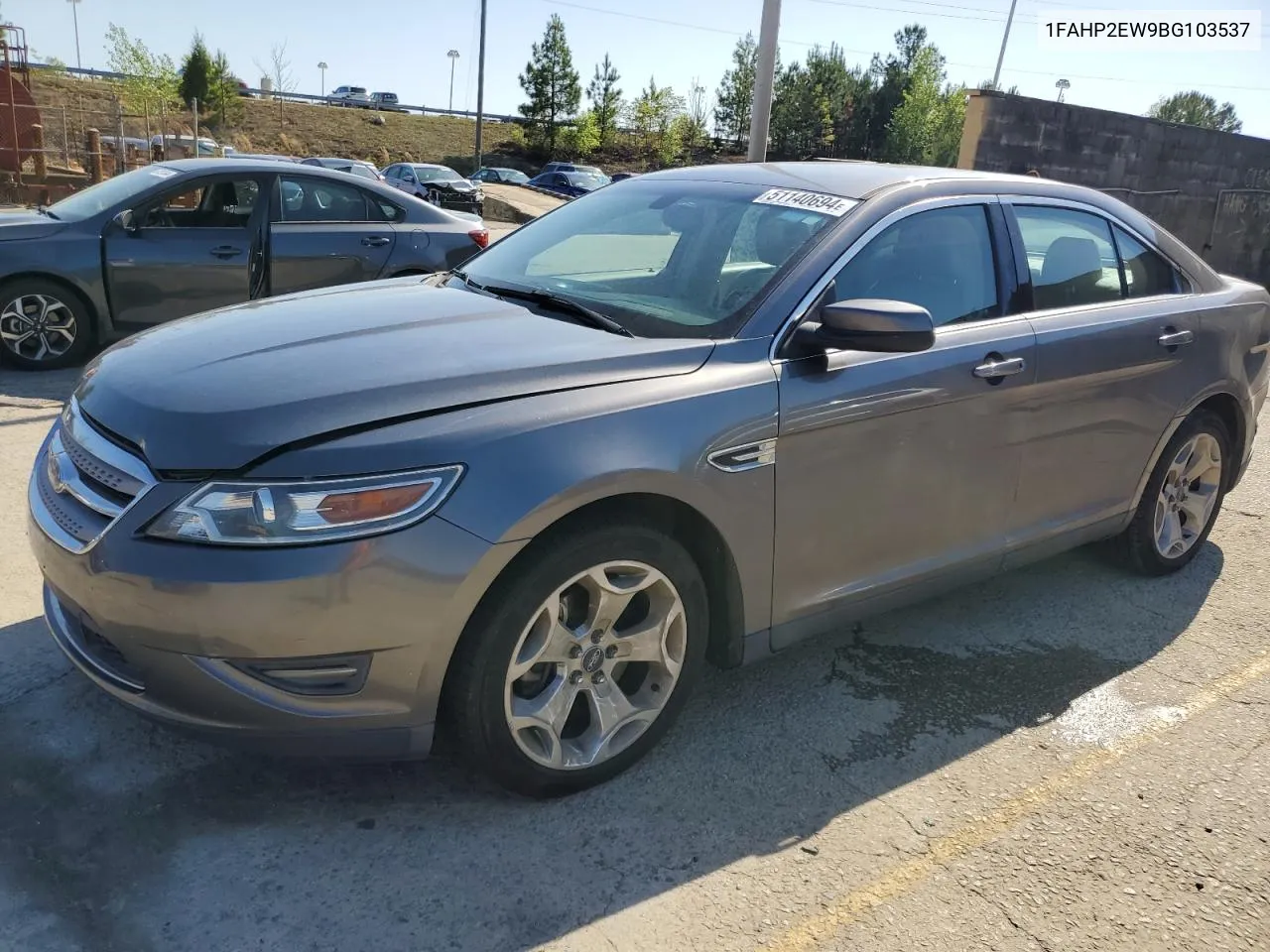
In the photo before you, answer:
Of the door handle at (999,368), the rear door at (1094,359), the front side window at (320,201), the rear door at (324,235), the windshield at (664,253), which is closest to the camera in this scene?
the windshield at (664,253)

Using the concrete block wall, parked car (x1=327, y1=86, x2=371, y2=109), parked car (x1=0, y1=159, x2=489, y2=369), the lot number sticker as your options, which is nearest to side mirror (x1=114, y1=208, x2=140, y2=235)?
parked car (x1=0, y1=159, x2=489, y2=369)

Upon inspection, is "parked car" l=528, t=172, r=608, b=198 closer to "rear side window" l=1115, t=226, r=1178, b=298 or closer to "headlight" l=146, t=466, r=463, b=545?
"rear side window" l=1115, t=226, r=1178, b=298

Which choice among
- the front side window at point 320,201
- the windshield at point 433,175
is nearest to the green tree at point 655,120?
the windshield at point 433,175

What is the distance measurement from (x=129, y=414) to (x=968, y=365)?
2.54 m

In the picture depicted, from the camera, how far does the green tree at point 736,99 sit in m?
69.1

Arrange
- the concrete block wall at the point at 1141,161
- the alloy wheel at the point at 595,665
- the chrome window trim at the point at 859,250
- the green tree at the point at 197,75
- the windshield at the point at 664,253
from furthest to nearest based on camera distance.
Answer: the green tree at the point at 197,75 → the concrete block wall at the point at 1141,161 → the windshield at the point at 664,253 → the chrome window trim at the point at 859,250 → the alloy wheel at the point at 595,665

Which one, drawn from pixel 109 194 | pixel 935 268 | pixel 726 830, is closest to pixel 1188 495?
pixel 935 268

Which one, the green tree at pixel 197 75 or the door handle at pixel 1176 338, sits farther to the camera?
the green tree at pixel 197 75

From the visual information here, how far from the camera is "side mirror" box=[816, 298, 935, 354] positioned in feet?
9.62

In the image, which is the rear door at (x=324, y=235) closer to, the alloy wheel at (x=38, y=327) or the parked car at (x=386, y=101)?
the alloy wheel at (x=38, y=327)

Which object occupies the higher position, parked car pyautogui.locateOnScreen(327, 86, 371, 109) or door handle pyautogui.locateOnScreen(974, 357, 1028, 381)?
parked car pyautogui.locateOnScreen(327, 86, 371, 109)

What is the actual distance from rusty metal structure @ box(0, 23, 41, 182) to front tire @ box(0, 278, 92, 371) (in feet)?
46.5

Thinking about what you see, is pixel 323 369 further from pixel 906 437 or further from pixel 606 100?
pixel 606 100

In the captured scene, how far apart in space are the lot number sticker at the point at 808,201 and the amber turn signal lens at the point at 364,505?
177 cm
